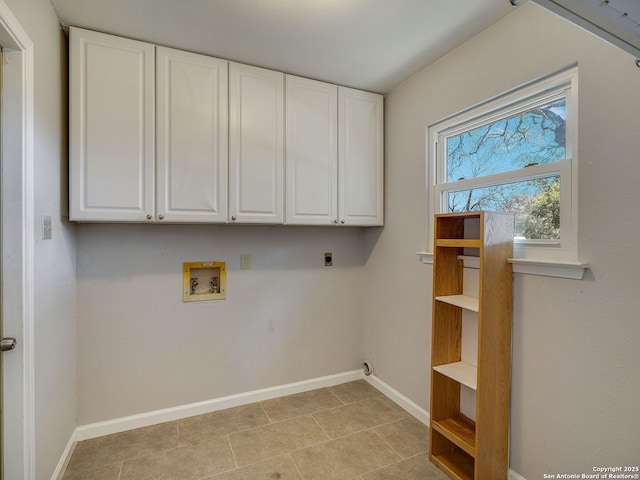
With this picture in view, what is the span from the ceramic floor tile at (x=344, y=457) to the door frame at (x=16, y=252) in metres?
1.28

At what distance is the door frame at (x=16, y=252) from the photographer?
1256 mm

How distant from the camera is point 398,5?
5.18 feet

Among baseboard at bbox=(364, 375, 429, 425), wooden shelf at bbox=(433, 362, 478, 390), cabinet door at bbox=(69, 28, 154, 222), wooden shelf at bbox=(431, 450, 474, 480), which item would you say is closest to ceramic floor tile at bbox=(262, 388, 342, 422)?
baseboard at bbox=(364, 375, 429, 425)

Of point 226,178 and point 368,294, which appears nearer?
point 226,178

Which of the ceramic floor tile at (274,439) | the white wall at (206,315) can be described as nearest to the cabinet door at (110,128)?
the white wall at (206,315)

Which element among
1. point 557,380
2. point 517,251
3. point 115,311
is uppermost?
point 517,251

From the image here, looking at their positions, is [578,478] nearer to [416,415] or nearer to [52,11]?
[416,415]

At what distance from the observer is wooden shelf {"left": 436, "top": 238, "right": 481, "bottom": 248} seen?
158cm

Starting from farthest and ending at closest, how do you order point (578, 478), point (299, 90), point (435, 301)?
point (299, 90) → point (435, 301) → point (578, 478)

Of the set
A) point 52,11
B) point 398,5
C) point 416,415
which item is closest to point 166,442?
point 416,415

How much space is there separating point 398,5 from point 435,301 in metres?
1.59

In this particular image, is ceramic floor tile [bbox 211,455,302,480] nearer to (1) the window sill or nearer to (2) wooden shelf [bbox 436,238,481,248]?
(2) wooden shelf [bbox 436,238,481,248]

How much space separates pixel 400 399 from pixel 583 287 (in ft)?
5.12

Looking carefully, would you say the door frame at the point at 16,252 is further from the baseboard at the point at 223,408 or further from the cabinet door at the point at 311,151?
the cabinet door at the point at 311,151
